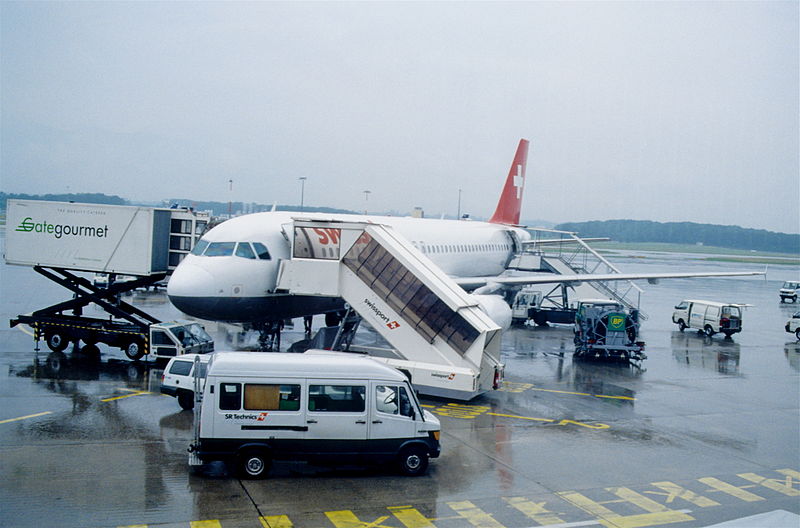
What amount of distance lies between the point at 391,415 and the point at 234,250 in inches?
435

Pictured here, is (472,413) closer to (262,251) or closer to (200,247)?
(262,251)

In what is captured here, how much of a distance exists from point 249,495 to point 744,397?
18.2 metres

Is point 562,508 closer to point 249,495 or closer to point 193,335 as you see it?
point 249,495

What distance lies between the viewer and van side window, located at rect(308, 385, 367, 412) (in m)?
14.0

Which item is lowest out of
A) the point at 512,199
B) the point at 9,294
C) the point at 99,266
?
the point at 9,294

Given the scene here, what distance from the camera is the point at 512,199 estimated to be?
Result: 1930 inches

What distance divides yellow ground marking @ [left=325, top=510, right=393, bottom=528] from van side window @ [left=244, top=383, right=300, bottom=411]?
2.48 metres

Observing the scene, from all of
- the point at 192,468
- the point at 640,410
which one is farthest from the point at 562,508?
the point at 640,410

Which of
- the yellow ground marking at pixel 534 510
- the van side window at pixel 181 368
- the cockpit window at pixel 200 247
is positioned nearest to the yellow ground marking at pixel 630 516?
the yellow ground marking at pixel 534 510

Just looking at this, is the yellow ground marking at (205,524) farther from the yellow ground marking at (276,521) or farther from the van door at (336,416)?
the van door at (336,416)

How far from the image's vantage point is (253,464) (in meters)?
13.6

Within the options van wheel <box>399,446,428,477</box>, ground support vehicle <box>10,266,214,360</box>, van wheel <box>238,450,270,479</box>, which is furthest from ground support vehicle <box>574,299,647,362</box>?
van wheel <box>238,450,270,479</box>

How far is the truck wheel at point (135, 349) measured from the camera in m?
25.1

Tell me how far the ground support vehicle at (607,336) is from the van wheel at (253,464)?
763 inches
